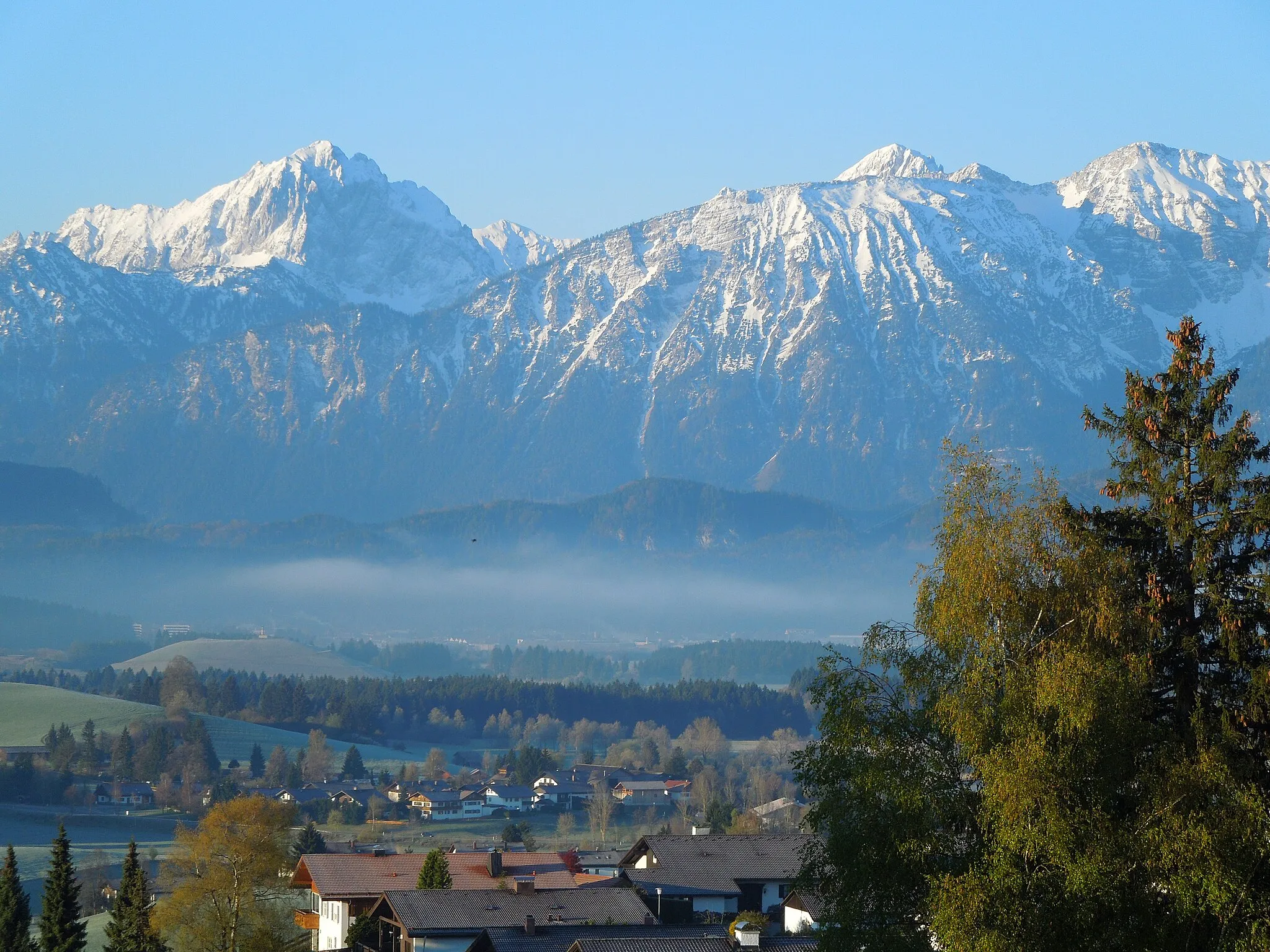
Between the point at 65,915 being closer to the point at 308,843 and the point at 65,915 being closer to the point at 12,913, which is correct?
the point at 12,913

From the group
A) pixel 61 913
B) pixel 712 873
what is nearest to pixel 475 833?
pixel 712 873

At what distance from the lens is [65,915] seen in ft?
230

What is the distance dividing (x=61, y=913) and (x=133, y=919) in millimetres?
2701

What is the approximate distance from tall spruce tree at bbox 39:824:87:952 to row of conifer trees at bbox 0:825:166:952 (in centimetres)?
2

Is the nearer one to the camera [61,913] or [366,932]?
[366,932]

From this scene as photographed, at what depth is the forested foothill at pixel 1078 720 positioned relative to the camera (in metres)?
30.6

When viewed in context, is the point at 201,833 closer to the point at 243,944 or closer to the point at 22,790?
the point at 243,944

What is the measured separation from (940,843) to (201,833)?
50440 millimetres

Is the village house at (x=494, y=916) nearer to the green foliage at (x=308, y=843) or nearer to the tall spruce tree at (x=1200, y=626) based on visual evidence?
the tall spruce tree at (x=1200, y=626)

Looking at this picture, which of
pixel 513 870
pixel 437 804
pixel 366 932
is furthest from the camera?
pixel 437 804

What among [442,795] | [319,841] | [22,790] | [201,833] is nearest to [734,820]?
[319,841]

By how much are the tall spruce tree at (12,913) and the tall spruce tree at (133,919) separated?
10.5 feet

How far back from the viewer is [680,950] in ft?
165

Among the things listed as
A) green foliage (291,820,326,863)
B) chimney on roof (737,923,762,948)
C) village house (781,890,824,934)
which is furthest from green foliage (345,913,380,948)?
green foliage (291,820,326,863)
